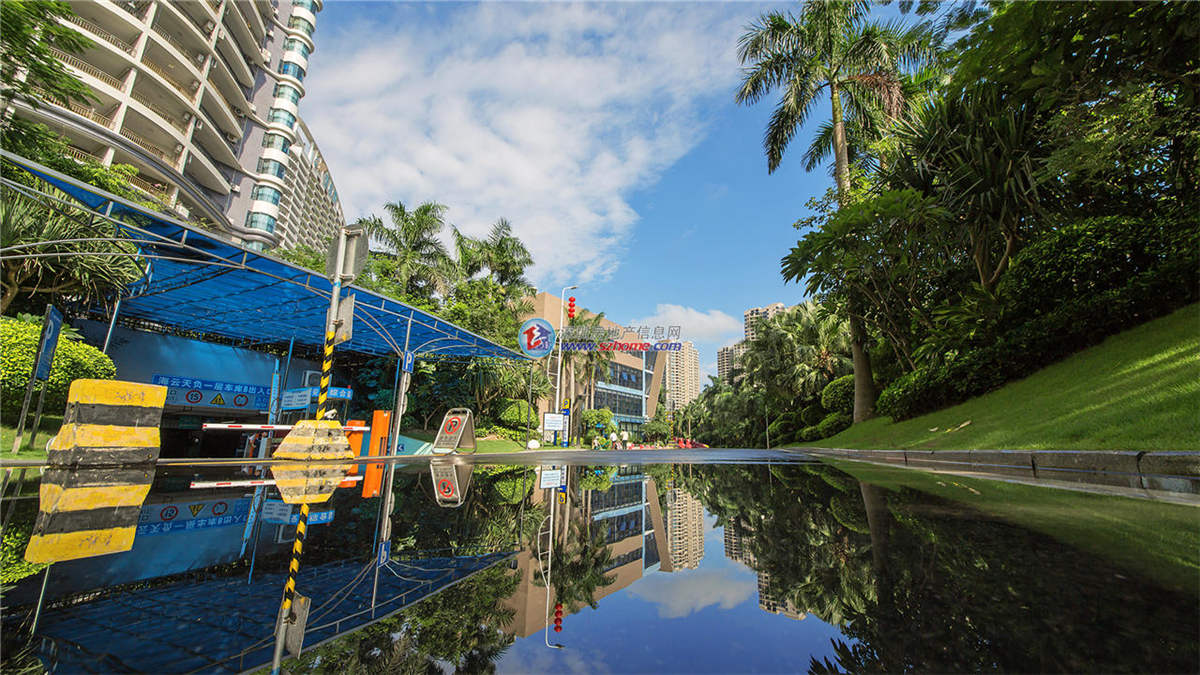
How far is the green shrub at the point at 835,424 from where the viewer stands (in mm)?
23181

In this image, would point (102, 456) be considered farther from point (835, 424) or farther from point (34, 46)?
point (835, 424)

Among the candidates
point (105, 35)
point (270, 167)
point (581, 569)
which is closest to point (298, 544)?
point (581, 569)

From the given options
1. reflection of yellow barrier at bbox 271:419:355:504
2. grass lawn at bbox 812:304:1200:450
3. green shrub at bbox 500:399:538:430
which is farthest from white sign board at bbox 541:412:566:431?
grass lawn at bbox 812:304:1200:450

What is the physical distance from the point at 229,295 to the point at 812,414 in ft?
96.1

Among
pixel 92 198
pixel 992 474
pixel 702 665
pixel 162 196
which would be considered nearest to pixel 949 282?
pixel 992 474

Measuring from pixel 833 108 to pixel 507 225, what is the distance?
2022 centimetres

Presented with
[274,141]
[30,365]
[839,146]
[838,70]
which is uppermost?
[274,141]

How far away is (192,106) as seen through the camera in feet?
116

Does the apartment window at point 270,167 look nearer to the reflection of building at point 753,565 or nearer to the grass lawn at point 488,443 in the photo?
the grass lawn at point 488,443

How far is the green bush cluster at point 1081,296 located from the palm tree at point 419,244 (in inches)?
1033

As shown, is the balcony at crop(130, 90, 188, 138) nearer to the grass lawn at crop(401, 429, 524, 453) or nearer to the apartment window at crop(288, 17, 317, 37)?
the grass lawn at crop(401, 429, 524, 453)

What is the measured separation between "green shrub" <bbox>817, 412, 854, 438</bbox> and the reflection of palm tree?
74.5 feet

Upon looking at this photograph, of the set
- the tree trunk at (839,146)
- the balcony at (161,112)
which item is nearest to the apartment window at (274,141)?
the balcony at (161,112)

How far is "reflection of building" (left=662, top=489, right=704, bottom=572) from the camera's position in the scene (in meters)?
2.96
